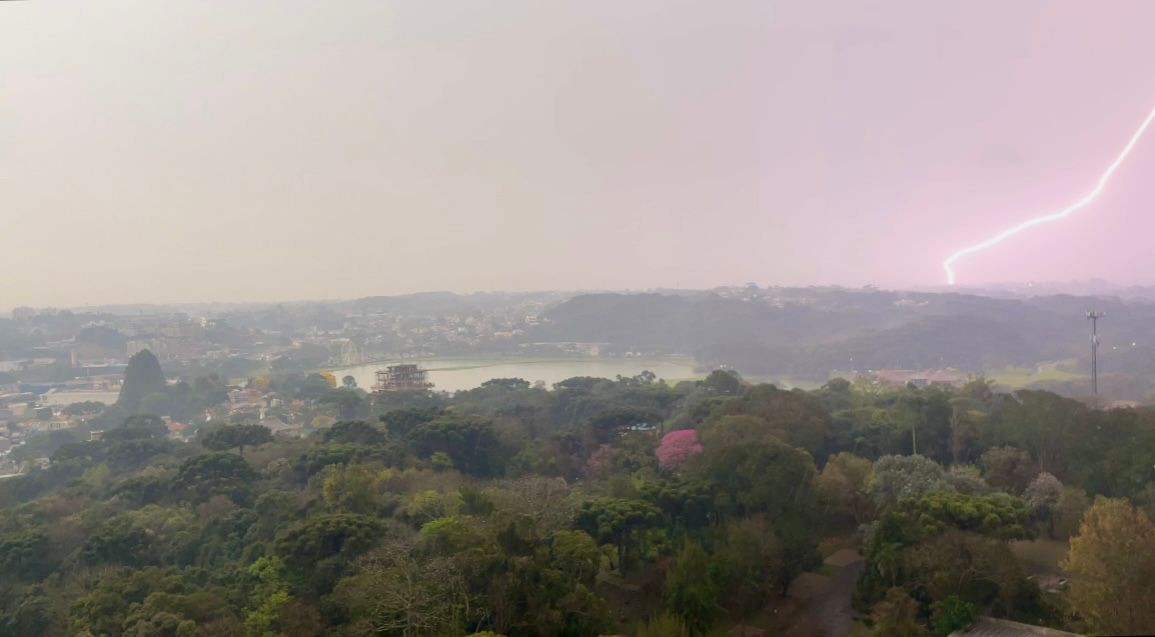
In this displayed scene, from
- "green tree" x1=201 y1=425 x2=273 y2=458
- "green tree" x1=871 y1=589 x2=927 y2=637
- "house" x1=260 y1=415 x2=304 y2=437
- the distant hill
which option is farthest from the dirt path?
the distant hill

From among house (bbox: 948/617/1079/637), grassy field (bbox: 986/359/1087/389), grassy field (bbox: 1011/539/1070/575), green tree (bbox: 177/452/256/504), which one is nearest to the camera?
house (bbox: 948/617/1079/637)

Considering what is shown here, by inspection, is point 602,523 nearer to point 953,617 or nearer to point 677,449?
point 953,617

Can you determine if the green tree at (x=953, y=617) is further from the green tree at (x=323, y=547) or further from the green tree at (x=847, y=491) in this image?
the green tree at (x=323, y=547)

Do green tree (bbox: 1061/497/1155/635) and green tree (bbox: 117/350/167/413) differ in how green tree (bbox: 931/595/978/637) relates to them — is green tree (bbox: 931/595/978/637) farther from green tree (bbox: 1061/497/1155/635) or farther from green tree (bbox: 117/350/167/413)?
green tree (bbox: 117/350/167/413)

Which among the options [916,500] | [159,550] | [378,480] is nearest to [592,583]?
[916,500]

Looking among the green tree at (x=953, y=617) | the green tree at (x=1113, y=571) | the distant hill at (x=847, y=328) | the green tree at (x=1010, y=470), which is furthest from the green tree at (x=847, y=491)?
the distant hill at (x=847, y=328)

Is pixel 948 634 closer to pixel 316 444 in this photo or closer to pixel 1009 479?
pixel 1009 479
